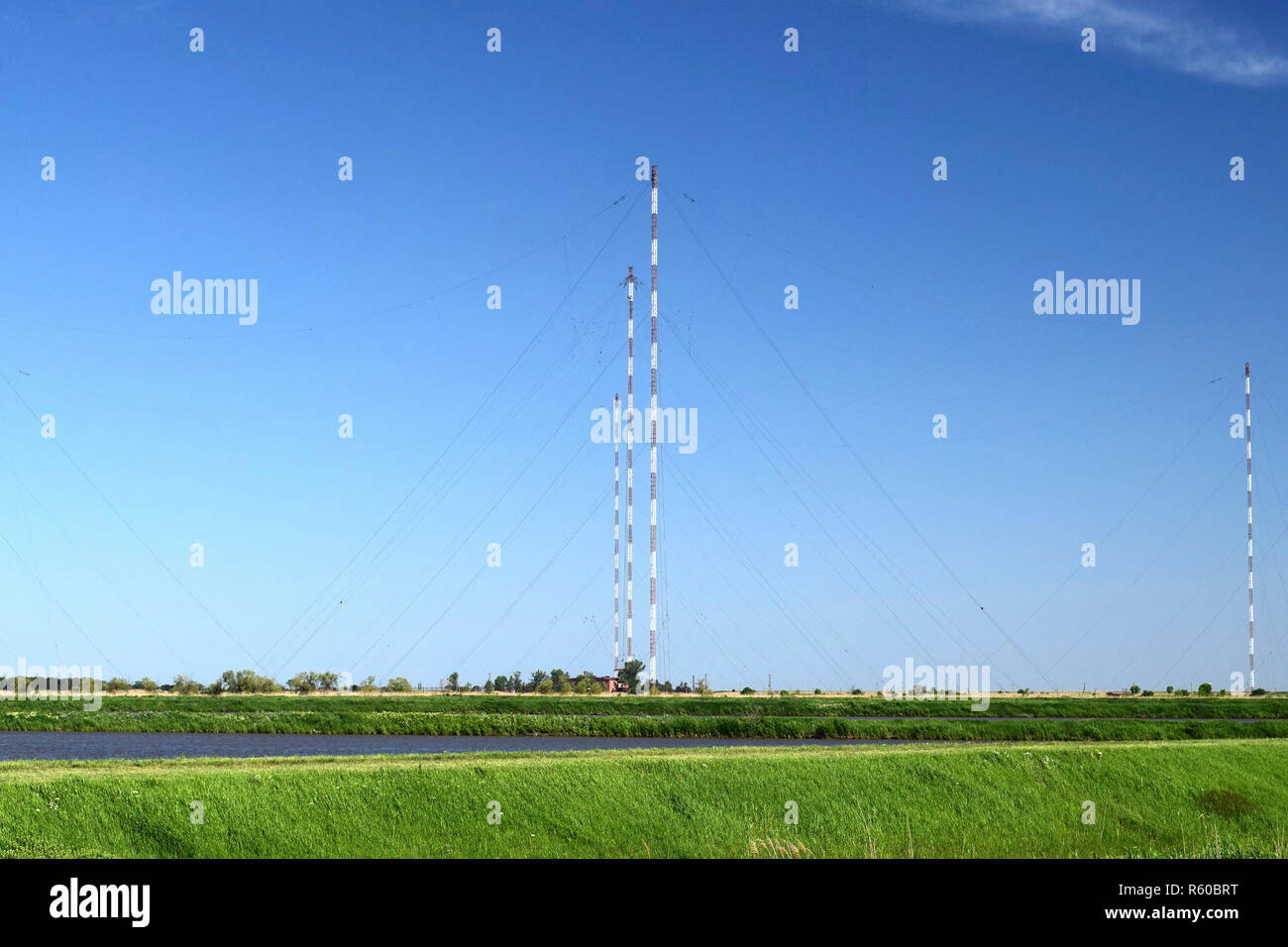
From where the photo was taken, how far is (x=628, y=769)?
37.3 meters

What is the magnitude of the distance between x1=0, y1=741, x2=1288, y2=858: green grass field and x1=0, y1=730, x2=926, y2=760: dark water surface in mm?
16800

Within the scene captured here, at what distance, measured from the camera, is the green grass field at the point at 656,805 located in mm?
29781

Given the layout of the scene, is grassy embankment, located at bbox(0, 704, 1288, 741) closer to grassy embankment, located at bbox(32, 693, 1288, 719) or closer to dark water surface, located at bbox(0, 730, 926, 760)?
dark water surface, located at bbox(0, 730, 926, 760)

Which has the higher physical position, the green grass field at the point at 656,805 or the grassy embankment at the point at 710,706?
the grassy embankment at the point at 710,706

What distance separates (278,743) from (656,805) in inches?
1550

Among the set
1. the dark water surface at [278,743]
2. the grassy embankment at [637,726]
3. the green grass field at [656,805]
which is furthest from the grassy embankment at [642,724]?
the green grass field at [656,805]

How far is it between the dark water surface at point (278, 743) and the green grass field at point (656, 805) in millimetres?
16800

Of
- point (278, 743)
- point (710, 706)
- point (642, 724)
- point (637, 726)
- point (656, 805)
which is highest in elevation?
point (710, 706)

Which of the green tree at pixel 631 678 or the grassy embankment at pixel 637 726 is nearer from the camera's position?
the grassy embankment at pixel 637 726

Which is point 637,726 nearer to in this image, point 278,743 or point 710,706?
point 278,743

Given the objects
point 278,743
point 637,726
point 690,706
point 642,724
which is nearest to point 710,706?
point 690,706

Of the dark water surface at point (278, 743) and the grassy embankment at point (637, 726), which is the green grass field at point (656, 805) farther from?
the grassy embankment at point (637, 726)

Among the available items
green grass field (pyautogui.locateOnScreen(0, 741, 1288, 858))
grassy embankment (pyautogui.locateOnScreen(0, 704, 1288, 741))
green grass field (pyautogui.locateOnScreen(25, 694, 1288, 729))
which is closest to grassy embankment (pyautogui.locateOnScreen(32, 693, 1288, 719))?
green grass field (pyautogui.locateOnScreen(25, 694, 1288, 729))

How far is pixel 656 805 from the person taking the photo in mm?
35562
